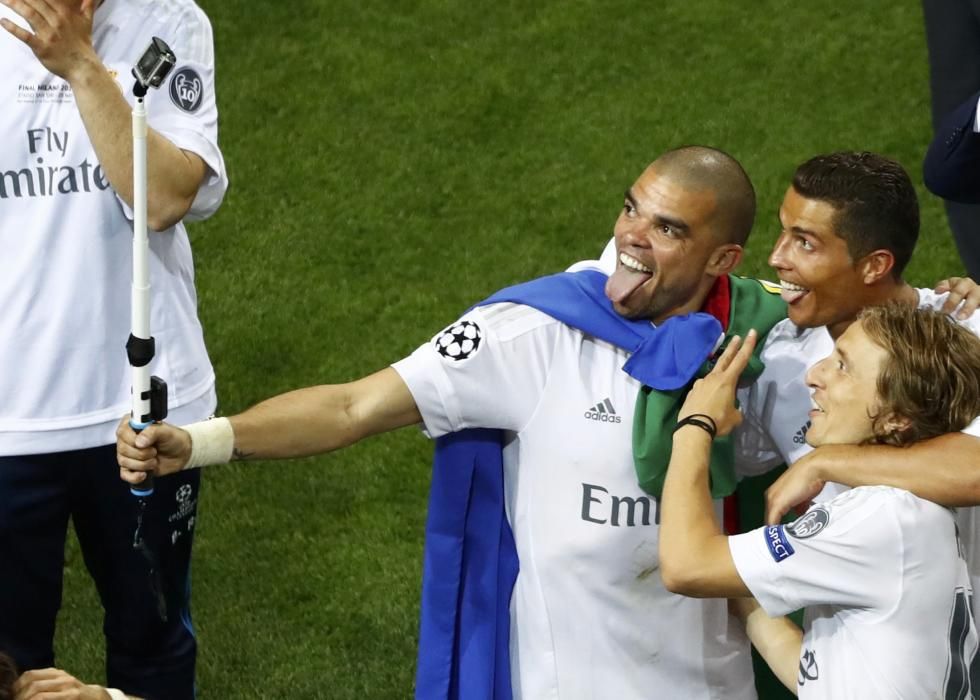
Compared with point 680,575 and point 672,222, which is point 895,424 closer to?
point 680,575

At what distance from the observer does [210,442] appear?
126 inches

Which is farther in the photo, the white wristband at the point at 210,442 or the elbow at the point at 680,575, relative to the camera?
the white wristband at the point at 210,442

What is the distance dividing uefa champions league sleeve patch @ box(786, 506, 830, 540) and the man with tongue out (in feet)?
1.24

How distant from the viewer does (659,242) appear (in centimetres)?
349

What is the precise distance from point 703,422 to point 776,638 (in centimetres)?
50

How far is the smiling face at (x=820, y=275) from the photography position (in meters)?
3.63

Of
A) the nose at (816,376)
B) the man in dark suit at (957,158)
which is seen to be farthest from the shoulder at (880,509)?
the man in dark suit at (957,158)

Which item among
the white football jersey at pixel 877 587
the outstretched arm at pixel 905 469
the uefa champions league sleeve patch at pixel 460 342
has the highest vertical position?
the uefa champions league sleeve patch at pixel 460 342

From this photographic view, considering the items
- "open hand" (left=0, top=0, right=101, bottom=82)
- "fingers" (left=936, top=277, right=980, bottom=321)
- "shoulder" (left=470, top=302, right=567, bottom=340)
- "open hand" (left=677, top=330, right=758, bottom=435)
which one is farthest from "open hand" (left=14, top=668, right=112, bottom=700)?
"fingers" (left=936, top=277, right=980, bottom=321)

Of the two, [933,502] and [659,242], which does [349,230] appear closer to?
[659,242]

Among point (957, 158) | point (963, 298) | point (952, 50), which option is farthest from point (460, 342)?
point (952, 50)

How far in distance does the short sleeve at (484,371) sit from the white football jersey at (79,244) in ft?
2.14

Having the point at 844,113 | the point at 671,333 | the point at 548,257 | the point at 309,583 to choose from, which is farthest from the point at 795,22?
the point at 671,333

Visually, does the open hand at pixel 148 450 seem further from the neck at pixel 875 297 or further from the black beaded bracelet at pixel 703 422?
the neck at pixel 875 297
